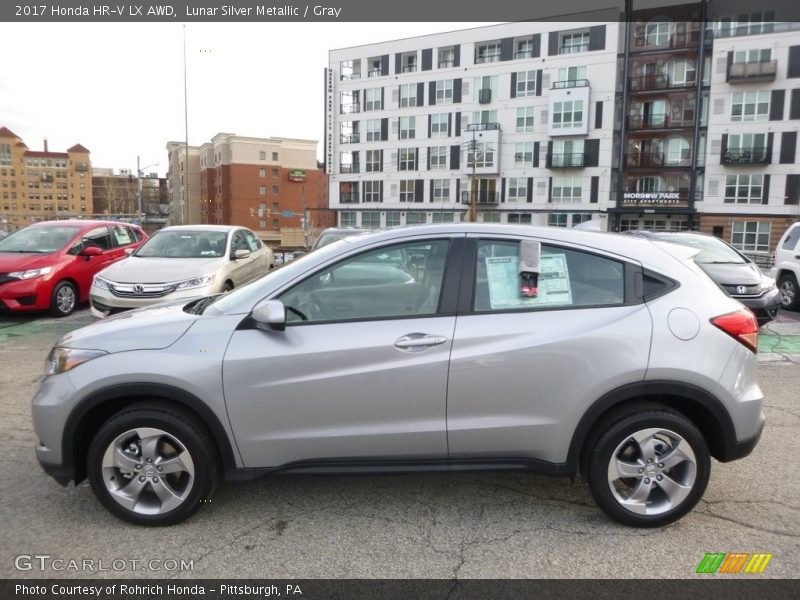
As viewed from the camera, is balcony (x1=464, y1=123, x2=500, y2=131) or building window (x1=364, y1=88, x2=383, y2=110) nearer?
balcony (x1=464, y1=123, x2=500, y2=131)

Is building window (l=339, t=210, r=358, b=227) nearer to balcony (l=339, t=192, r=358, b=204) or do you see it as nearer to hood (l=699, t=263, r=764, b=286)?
balcony (l=339, t=192, r=358, b=204)

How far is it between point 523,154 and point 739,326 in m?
50.8

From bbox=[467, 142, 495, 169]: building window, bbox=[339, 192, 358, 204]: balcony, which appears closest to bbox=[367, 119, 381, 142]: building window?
bbox=[339, 192, 358, 204]: balcony

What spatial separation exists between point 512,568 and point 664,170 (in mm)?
49569

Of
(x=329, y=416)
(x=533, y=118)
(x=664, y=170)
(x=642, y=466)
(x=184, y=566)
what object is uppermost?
(x=533, y=118)

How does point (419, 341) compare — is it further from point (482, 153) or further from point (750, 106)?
point (482, 153)

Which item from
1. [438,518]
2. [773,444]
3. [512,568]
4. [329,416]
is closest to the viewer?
[512,568]

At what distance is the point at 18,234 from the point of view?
1048 cm

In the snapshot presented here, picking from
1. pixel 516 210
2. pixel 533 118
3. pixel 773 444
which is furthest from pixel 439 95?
pixel 773 444

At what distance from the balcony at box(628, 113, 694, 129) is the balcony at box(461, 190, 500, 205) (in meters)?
12.0

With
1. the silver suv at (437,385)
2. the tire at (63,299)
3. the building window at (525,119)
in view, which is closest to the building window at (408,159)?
the building window at (525,119)

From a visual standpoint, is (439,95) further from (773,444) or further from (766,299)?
(773,444)

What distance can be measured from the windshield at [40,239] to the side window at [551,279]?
30.2ft

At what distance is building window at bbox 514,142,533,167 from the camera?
51.2m
